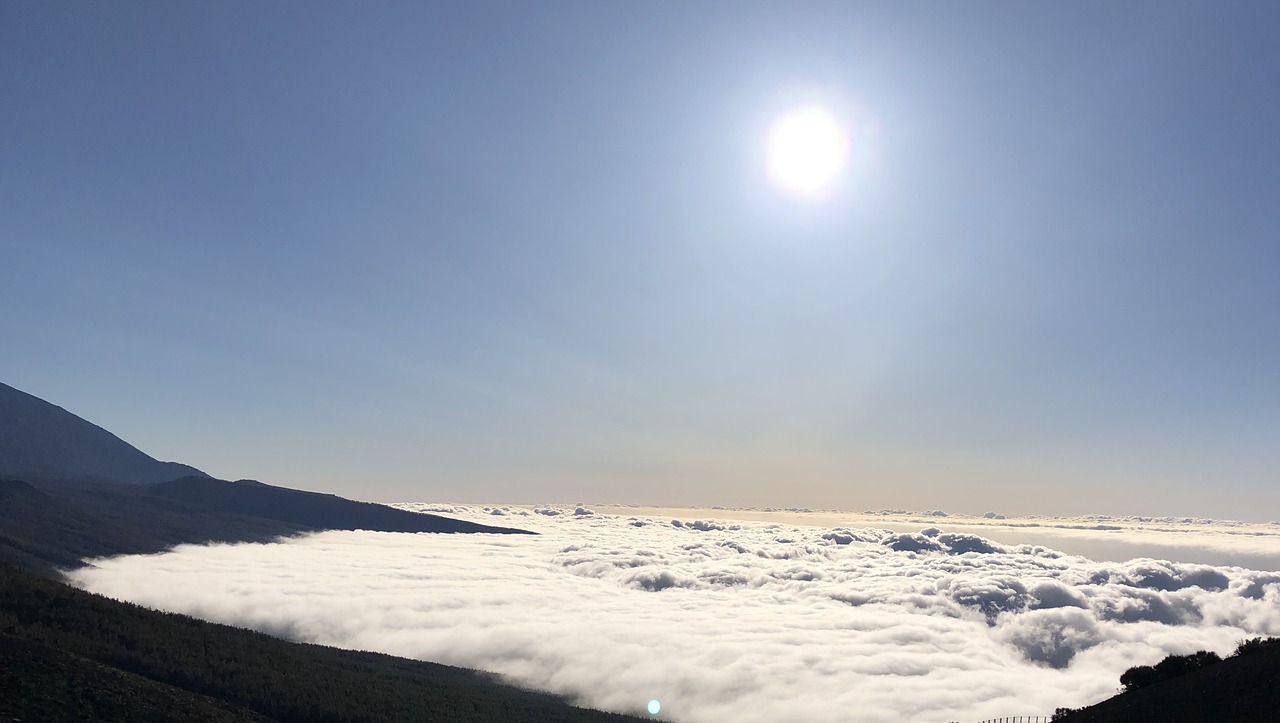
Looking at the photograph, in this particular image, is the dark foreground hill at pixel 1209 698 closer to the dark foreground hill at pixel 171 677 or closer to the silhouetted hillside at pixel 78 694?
the silhouetted hillside at pixel 78 694

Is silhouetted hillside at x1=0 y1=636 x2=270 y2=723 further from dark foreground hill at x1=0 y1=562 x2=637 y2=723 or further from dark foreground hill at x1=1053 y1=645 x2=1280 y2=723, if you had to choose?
dark foreground hill at x1=1053 y1=645 x2=1280 y2=723

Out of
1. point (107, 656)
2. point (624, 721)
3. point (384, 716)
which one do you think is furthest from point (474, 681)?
point (107, 656)

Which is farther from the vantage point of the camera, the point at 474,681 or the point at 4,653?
the point at 474,681

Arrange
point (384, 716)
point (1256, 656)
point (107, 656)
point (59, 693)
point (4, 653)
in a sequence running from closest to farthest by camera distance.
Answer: point (1256, 656), point (59, 693), point (4, 653), point (107, 656), point (384, 716)

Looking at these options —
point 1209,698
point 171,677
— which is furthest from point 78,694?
point 1209,698

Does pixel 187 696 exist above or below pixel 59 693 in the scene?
below

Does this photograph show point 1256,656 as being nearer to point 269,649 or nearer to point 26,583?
point 269,649

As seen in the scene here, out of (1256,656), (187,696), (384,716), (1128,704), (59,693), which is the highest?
(1256,656)
